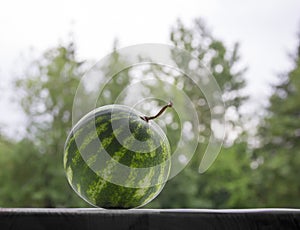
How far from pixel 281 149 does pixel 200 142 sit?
6.26ft

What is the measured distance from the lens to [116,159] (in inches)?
28.0

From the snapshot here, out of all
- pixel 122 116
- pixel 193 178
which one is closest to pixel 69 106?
pixel 193 178

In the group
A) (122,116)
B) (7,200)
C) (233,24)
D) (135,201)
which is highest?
(122,116)

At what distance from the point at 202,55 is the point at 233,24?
2.69 feet

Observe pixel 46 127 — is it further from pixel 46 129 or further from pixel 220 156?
pixel 220 156

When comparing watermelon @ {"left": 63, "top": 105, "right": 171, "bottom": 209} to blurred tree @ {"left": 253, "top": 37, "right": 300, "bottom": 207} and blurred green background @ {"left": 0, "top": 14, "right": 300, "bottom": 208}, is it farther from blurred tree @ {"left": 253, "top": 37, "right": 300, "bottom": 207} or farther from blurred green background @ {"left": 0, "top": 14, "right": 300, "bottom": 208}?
blurred tree @ {"left": 253, "top": 37, "right": 300, "bottom": 207}

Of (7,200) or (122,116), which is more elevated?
(122,116)

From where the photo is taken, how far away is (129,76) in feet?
24.0

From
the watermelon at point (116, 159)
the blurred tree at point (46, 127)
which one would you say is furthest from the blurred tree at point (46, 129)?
the watermelon at point (116, 159)

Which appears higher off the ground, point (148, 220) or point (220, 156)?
point (148, 220)

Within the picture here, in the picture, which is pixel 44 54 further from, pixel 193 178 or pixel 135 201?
pixel 135 201

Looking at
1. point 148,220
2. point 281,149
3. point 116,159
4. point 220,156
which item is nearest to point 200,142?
point 220,156

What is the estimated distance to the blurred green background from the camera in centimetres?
728

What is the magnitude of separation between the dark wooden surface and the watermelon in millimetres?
145
